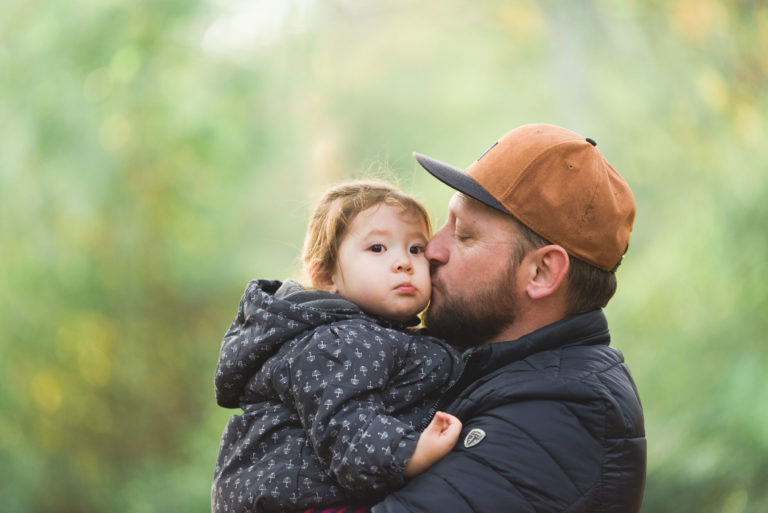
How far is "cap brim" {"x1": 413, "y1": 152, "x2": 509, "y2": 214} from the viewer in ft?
5.89

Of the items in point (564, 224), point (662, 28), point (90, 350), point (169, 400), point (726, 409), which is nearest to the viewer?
point (564, 224)

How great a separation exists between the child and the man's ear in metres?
0.24

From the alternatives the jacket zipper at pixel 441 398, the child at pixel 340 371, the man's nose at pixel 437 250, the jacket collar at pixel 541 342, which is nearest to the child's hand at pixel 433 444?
the child at pixel 340 371

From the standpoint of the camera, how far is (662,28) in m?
5.62

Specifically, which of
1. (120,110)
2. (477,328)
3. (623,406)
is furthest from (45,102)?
(623,406)

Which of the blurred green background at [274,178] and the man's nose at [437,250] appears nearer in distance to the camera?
the man's nose at [437,250]

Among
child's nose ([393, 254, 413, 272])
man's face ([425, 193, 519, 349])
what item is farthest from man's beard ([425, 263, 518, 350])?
child's nose ([393, 254, 413, 272])

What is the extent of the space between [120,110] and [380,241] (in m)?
5.09

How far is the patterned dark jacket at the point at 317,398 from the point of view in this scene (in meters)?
1.52

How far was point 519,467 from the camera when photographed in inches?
59.2

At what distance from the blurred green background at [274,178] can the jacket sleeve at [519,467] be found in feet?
11.5

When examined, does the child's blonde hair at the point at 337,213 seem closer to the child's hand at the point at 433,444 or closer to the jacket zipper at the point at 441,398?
the jacket zipper at the point at 441,398

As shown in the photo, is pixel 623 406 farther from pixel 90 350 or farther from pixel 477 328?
pixel 90 350

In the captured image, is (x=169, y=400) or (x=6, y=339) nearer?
(x=6, y=339)
